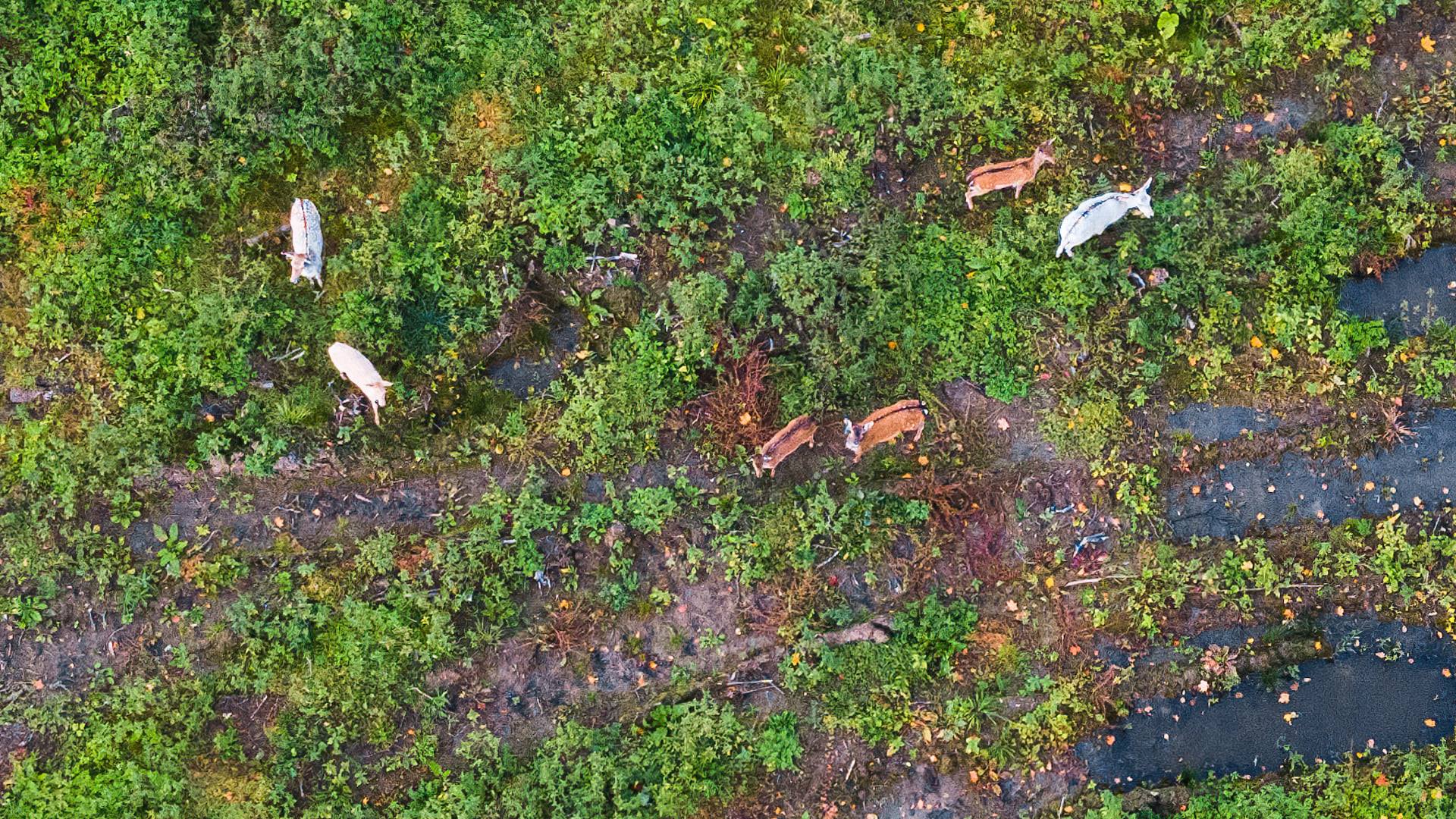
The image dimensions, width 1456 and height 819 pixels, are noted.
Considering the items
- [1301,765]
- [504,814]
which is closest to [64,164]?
[504,814]

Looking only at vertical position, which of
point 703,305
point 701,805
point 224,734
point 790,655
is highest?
point 703,305

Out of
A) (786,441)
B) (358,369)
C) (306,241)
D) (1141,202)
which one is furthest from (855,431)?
(306,241)

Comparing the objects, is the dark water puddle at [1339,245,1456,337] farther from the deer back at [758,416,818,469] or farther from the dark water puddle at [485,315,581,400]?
the dark water puddle at [485,315,581,400]

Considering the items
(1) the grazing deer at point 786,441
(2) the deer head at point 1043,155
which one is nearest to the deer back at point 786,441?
(1) the grazing deer at point 786,441

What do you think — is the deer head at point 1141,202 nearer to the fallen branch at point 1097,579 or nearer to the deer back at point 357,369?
the fallen branch at point 1097,579

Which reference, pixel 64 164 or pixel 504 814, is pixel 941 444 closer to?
pixel 504 814

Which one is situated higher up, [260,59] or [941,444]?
[260,59]
